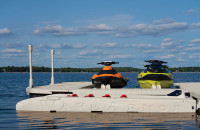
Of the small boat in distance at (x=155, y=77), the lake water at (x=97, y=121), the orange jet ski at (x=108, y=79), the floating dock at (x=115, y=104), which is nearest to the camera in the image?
the lake water at (x=97, y=121)

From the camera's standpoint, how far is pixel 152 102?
1558 centimetres

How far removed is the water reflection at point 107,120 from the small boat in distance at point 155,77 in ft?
30.6

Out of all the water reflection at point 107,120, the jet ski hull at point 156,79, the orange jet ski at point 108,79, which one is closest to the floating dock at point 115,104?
the water reflection at point 107,120

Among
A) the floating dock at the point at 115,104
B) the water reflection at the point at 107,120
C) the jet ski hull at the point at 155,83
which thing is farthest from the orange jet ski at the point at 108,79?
the water reflection at the point at 107,120

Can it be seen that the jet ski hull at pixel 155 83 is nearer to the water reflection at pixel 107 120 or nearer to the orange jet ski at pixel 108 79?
the orange jet ski at pixel 108 79

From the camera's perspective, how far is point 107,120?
45.2 feet

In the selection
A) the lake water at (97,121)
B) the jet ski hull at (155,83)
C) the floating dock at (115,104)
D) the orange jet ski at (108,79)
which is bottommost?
the lake water at (97,121)

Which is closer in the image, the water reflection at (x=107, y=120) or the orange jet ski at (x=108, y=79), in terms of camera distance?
the water reflection at (x=107, y=120)

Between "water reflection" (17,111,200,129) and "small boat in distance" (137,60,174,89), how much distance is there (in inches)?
367

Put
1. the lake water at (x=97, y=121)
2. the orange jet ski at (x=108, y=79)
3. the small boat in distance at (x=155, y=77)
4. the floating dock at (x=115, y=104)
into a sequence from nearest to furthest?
1. the lake water at (x=97, y=121)
2. the floating dock at (x=115, y=104)
3. the orange jet ski at (x=108, y=79)
4. the small boat in distance at (x=155, y=77)

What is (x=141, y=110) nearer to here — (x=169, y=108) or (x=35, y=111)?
(x=169, y=108)

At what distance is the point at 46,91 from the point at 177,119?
436 inches

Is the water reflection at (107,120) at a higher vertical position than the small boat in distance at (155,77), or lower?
lower

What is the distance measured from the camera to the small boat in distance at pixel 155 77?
960 inches
